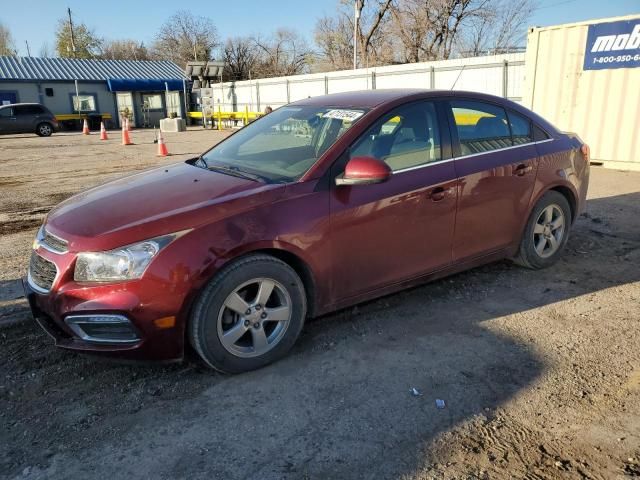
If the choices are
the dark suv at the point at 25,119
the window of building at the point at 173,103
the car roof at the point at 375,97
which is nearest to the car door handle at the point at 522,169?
the car roof at the point at 375,97

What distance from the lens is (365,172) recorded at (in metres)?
3.28

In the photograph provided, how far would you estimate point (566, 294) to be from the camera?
14.4ft

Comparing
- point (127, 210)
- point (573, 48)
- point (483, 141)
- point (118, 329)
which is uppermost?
point (573, 48)

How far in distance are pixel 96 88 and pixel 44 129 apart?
10304 millimetres

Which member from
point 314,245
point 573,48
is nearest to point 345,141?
point 314,245

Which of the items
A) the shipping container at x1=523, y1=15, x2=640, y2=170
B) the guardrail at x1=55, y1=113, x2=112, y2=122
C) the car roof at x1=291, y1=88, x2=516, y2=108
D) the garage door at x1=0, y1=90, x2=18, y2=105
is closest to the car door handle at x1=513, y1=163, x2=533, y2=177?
the car roof at x1=291, y1=88, x2=516, y2=108

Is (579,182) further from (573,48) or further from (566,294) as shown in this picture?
(573,48)

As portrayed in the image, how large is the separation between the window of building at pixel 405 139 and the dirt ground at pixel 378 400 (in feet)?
3.86

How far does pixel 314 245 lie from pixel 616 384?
1954 mm

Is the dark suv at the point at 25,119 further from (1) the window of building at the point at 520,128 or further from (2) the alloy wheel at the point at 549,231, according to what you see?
(2) the alloy wheel at the point at 549,231

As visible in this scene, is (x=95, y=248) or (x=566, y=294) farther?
(x=566, y=294)

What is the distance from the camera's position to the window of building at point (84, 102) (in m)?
36.4

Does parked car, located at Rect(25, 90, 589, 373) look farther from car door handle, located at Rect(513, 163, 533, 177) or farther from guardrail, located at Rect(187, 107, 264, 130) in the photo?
guardrail, located at Rect(187, 107, 264, 130)

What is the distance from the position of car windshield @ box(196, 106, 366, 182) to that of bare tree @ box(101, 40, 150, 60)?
69.6m
